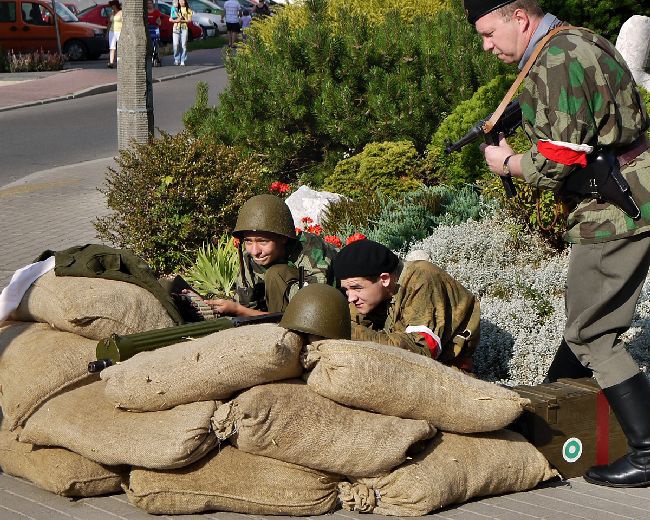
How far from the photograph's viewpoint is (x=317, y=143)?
434 inches

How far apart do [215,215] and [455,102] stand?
11.4ft

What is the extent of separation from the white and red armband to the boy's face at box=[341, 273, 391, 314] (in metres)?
0.24

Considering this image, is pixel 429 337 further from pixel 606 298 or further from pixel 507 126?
pixel 507 126

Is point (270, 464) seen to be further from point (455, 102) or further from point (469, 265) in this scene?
point (455, 102)

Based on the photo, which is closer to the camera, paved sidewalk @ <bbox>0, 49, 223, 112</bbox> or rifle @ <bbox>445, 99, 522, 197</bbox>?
rifle @ <bbox>445, 99, 522, 197</bbox>

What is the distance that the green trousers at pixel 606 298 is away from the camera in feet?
15.0

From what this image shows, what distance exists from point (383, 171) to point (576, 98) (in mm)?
5034

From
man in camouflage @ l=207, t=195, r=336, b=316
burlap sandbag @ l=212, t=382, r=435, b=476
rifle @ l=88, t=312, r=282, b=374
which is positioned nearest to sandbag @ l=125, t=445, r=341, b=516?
burlap sandbag @ l=212, t=382, r=435, b=476

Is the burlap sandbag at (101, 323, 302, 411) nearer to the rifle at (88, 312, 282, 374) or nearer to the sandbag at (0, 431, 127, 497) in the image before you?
the rifle at (88, 312, 282, 374)

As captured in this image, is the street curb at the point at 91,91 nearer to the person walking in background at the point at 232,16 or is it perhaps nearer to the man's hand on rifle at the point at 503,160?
the person walking in background at the point at 232,16

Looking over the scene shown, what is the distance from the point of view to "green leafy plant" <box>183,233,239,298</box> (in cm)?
739

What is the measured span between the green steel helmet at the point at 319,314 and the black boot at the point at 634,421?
1149 mm

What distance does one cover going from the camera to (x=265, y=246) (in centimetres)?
600

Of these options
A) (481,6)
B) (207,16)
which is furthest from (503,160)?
(207,16)
